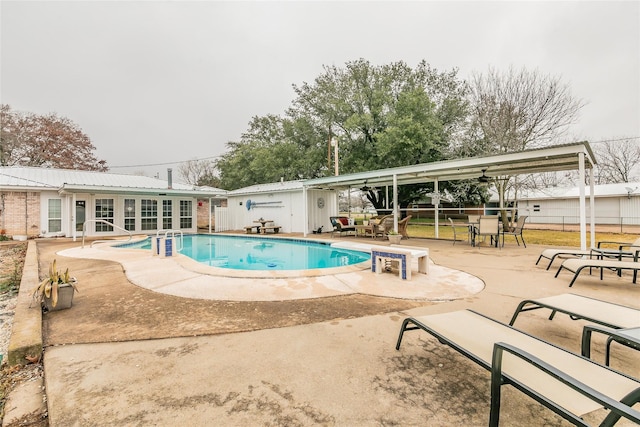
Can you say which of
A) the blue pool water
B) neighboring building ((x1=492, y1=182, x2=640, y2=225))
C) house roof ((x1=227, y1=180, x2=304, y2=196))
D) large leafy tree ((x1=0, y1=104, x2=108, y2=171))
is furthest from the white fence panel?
neighboring building ((x1=492, y1=182, x2=640, y2=225))

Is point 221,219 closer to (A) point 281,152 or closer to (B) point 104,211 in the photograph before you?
(B) point 104,211

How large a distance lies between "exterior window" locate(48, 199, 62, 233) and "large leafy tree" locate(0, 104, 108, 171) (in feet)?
43.7

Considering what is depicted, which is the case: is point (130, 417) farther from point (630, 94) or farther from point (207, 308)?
point (630, 94)

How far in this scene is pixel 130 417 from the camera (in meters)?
1.67

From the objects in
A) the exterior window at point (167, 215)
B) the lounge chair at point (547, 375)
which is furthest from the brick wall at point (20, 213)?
the lounge chair at point (547, 375)

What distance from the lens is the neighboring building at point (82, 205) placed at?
12.7 metres

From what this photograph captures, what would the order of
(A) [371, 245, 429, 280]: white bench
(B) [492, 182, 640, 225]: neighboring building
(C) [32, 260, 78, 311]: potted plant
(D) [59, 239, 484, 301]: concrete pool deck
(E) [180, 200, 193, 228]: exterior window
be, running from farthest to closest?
(B) [492, 182, 640, 225]: neighboring building, (E) [180, 200, 193, 228]: exterior window, (A) [371, 245, 429, 280]: white bench, (D) [59, 239, 484, 301]: concrete pool deck, (C) [32, 260, 78, 311]: potted plant

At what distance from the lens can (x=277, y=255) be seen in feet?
31.3

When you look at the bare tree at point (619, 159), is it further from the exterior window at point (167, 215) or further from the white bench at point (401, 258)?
the exterior window at point (167, 215)

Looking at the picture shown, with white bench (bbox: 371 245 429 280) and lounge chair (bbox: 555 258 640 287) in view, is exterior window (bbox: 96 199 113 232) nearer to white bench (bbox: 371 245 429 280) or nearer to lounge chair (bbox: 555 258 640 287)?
white bench (bbox: 371 245 429 280)

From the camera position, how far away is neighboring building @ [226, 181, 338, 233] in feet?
49.5

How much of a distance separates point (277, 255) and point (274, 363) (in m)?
7.34

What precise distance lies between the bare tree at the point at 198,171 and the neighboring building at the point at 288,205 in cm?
1959

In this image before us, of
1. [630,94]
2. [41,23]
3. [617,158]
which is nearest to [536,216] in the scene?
[630,94]
